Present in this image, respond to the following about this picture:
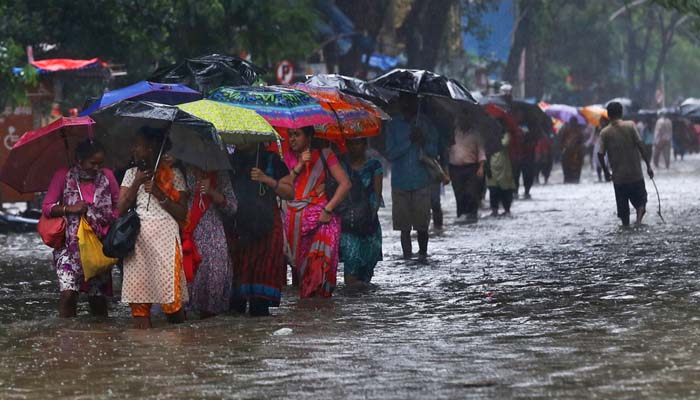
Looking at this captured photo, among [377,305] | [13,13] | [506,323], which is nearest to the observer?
[506,323]

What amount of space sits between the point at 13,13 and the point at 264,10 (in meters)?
4.22

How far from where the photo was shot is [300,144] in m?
11.4

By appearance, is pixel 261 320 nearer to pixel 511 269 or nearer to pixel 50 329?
pixel 50 329

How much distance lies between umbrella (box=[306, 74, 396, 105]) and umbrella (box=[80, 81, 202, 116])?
3.64 feet

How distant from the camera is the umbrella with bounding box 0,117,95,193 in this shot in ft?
34.8

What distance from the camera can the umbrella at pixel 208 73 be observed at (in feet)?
44.1

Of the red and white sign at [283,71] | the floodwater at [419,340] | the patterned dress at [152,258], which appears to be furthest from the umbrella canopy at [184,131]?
the red and white sign at [283,71]

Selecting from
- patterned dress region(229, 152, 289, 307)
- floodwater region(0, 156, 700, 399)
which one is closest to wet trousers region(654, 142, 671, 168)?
floodwater region(0, 156, 700, 399)

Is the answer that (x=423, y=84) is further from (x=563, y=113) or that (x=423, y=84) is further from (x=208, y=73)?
(x=563, y=113)

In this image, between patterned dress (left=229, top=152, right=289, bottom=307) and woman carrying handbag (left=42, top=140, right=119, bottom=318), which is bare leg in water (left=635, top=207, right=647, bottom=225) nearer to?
patterned dress (left=229, top=152, right=289, bottom=307)

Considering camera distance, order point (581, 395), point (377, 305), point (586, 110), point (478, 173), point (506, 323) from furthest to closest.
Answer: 1. point (586, 110)
2. point (478, 173)
3. point (377, 305)
4. point (506, 323)
5. point (581, 395)

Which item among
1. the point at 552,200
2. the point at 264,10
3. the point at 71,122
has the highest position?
the point at 264,10

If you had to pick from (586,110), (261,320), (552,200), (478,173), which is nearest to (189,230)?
(261,320)

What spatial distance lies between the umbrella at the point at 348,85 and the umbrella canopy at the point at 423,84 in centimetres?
40
